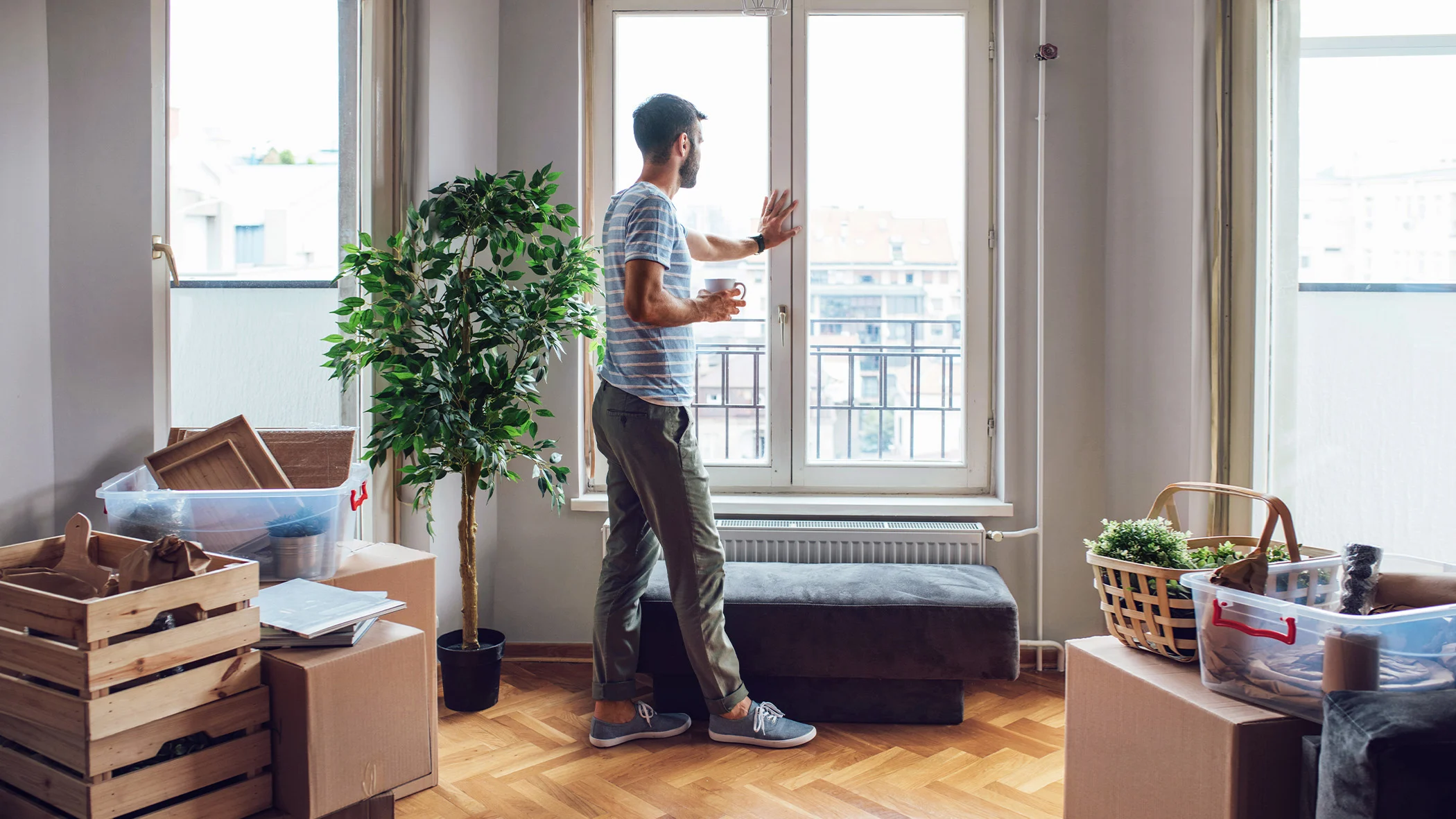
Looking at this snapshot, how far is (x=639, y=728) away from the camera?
2418 millimetres

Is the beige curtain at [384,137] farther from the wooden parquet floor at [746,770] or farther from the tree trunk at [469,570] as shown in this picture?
the wooden parquet floor at [746,770]

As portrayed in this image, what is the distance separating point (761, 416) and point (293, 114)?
166 centimetres

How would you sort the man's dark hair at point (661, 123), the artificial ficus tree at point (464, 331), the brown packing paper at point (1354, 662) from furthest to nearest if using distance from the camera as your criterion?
1. the artificial ficus tree at point (464, 331)
2. the man's dark hair at point (661, 123)
3. the brown packing paper at point (1354, 662)

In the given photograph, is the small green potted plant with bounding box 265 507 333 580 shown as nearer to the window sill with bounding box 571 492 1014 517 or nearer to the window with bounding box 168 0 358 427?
the window with bounding box 168 0 358 427

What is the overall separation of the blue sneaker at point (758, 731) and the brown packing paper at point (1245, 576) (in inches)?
46.8

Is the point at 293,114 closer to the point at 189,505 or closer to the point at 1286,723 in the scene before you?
the point at 189,505

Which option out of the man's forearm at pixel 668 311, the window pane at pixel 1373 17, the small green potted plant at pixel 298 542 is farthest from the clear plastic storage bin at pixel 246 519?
the window pane at pixel 1373 17

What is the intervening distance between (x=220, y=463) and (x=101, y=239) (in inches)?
21.3

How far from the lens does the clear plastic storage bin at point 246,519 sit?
183cm

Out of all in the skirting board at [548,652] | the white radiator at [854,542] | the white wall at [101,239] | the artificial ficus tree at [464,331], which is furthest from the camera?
the skirting board at [548,652]

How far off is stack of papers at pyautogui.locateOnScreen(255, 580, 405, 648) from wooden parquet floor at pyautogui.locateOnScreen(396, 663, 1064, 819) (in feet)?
1.81

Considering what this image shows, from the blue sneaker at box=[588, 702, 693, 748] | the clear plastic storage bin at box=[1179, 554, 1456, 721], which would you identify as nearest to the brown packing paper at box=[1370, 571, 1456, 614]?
the clear plastic storage bin at box=[1179, 554, 1456, 721]

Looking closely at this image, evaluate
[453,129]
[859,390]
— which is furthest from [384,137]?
[859,390]

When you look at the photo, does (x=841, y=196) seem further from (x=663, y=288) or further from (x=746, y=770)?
(x=746, y=770)
